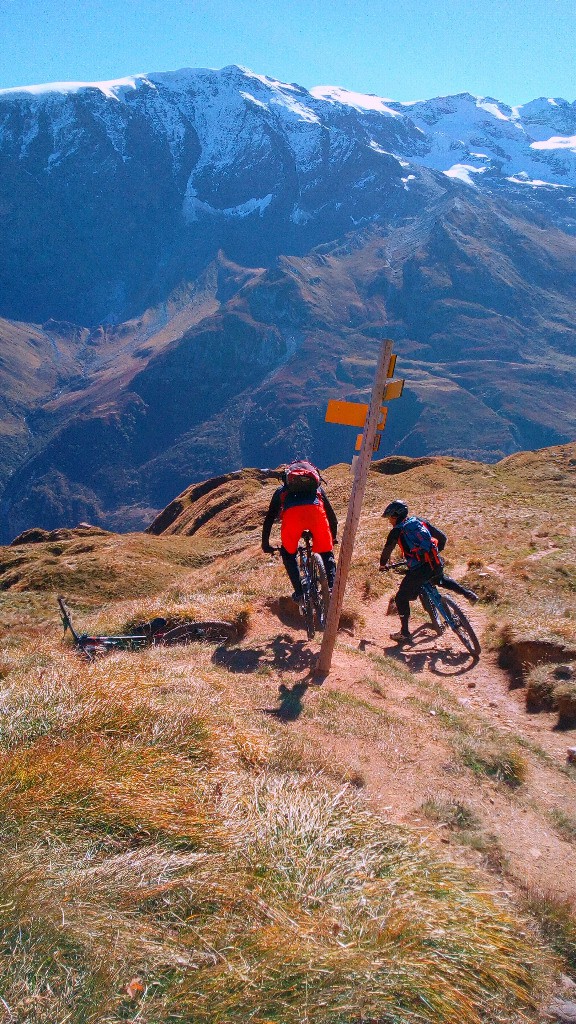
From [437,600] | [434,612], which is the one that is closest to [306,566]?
[437,600]

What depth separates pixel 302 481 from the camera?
8.01 m

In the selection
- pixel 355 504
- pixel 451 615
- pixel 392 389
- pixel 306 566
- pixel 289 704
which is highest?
pixel 392 389

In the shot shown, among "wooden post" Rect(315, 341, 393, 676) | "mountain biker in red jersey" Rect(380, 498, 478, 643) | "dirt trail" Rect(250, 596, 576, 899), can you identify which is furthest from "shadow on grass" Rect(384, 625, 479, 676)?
"wooden post" Rect(315, 341, 393, 676)

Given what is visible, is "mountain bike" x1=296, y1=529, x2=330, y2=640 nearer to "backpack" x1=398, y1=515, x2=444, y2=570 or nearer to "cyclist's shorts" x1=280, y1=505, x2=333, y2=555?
"cyclist's shorts" x1=280, y1=505, x2=333, y2=555

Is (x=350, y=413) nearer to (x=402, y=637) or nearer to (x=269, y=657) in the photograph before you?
(x=269, y=657)

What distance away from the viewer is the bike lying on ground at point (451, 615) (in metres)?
8.89

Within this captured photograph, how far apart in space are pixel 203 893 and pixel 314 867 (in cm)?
59

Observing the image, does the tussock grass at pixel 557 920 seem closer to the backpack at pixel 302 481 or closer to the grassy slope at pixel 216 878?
the grassy slope at pixel 216 878

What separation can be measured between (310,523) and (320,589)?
1.20 meters

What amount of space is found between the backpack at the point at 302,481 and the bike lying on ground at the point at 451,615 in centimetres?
264

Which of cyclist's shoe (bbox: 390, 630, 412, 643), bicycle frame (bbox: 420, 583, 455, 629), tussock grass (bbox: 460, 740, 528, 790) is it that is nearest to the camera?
tussock grass (bbox: 460, 740, 528, 790)

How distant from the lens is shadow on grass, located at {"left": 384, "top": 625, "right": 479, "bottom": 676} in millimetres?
8742

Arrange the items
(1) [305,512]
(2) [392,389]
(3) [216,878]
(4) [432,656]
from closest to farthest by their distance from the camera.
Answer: (3) [216,878] → (2) [392,389] → (1) [305,512] → (4) [432,656]

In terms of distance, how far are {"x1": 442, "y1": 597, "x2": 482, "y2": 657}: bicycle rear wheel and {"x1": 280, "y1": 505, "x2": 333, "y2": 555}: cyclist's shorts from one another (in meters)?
2.31
